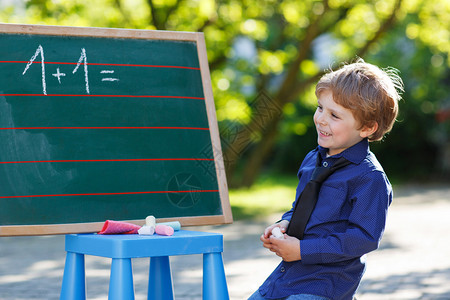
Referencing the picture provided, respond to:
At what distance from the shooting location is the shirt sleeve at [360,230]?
2.52 metres

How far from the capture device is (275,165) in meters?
27.5

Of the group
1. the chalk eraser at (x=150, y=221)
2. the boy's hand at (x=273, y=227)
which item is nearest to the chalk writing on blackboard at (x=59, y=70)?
the chalk eraser at (x=150, y=221)

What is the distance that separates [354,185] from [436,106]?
2143 centimetres

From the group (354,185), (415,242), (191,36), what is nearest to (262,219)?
(415,242)

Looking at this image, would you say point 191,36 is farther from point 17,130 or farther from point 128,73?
point 17,130

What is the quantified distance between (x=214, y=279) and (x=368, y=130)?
0.91 meters

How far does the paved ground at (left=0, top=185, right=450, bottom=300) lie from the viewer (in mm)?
5348

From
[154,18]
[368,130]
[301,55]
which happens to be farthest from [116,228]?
[301,55]

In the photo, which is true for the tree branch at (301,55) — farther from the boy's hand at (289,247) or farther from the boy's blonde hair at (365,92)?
the boy's hand at (289,247)

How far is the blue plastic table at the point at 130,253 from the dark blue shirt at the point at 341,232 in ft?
0.86

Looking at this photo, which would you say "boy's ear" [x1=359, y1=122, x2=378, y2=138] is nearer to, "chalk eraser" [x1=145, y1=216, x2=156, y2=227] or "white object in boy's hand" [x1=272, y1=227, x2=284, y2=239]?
"white object in boy's hand" [x1=272, y1=227, x2=284, y2=239]

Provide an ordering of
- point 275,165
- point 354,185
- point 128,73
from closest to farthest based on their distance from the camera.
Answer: point 354,185 → point 128,73 → point 275,165

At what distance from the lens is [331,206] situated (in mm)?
2625

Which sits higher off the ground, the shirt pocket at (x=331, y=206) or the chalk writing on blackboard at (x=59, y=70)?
the chalk writing on blackboard at (x=59, y=70)
